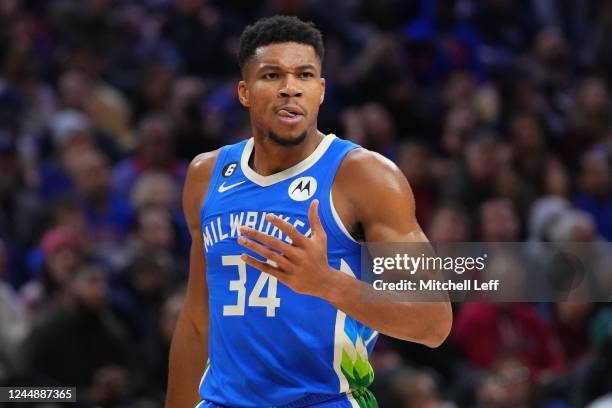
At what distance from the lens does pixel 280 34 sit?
4.34m

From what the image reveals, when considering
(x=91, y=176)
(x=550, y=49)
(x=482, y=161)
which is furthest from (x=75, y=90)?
(x=550, y=49)

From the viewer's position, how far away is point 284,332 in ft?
13.8

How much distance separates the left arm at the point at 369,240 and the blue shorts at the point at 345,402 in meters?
0.41

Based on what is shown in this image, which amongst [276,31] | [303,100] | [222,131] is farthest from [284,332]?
[222,131]

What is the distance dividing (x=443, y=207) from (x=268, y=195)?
16.2ft

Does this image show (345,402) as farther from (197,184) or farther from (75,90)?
(75,90)

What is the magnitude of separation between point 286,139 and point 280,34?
40 centimetres

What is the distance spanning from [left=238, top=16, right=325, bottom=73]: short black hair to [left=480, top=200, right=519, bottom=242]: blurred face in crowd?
491 centimetres

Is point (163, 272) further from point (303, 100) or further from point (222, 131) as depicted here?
point (303, 100)

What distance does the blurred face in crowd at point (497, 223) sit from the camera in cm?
904

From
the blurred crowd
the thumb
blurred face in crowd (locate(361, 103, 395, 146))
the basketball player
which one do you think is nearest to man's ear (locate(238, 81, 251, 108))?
the basketball player

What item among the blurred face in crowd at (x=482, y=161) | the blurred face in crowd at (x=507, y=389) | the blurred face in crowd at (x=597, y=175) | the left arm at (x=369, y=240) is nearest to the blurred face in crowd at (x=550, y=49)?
the blurred face in crowd at (x=597, y=175)

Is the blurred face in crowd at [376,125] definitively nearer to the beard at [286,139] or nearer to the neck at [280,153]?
the neck at [280,153]

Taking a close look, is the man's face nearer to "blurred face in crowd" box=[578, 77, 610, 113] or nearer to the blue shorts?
the blue shorts
